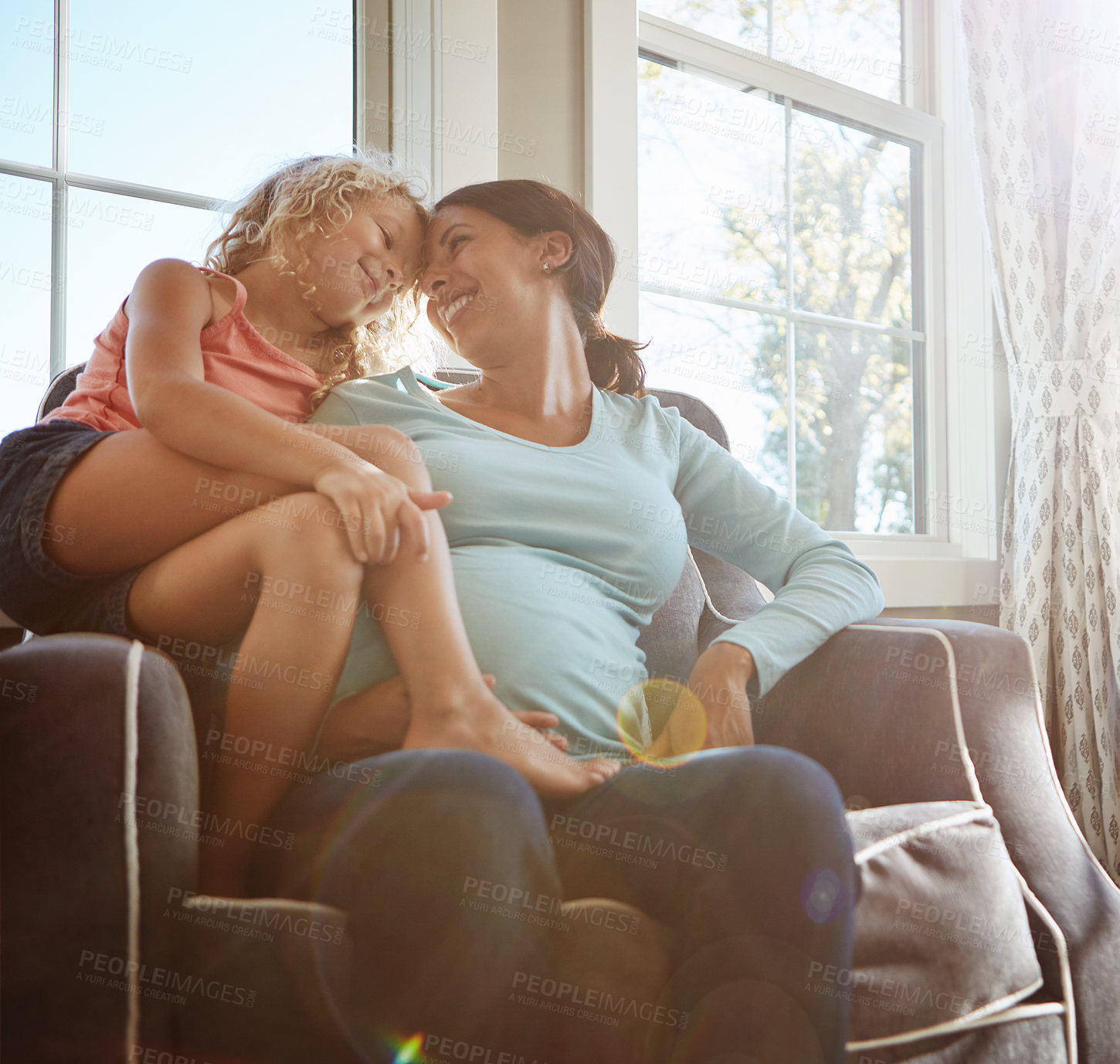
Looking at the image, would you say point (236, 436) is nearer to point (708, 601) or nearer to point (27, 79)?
point (708, 601)

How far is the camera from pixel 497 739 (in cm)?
77

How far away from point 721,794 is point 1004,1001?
1.07ft

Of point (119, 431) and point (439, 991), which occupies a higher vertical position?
point (119, 431)

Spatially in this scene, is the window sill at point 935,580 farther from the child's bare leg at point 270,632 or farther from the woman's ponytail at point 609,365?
the child's bare leg at point 270,632

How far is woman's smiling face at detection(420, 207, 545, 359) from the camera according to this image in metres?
1.18

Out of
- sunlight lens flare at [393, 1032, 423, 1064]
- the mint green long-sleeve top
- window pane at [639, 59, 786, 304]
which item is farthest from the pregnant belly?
window pane at [639, 59, 786, 304]

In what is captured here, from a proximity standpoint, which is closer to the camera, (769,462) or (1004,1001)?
(1004,1001)

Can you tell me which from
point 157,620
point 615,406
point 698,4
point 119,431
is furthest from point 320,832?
point 698,4

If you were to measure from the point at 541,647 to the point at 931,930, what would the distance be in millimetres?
430

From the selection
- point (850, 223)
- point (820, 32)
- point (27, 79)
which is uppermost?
point (820, 32)

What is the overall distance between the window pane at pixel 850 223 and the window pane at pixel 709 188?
74 millimetres

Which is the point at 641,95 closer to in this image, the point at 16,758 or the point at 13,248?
the point at 13,248

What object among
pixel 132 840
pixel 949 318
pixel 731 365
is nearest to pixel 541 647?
pixel 132 840

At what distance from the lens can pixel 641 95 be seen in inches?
82.9
